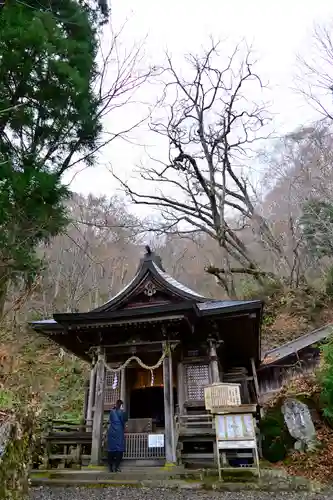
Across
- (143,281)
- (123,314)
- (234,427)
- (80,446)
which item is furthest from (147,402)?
(234,427)

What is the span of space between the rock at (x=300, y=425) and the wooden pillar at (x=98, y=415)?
4.49 m

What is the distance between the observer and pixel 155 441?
8906mm

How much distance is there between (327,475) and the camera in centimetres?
754

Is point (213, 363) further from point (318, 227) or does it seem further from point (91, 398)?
point (318, 227)

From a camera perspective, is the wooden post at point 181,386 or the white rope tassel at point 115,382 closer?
the wooden post at point 181,386

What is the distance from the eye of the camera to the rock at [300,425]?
27.6ft

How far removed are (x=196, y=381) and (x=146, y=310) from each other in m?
2.73

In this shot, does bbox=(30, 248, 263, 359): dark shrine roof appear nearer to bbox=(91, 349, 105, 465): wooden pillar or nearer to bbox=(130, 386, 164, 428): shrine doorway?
bbox=(91, 349, 105, 465): wooden pillar

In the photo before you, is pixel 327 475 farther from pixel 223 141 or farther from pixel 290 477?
pixel 223 141

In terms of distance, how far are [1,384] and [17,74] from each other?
784 centimetres

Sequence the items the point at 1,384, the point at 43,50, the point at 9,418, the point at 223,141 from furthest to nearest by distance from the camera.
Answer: the point at 223,141, the point at 43,50, the point at 1,384, the point at 9,418

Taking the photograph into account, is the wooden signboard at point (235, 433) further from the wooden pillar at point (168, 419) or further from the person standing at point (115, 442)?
the person standing at point (115, 442)

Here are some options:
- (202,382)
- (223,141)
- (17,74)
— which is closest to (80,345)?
(202,382)

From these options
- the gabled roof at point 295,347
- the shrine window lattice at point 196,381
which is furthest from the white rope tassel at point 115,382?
the gabled roof at point 295,347
